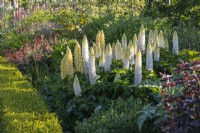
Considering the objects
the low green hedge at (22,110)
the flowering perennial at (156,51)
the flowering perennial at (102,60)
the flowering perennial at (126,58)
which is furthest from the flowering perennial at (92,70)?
the flowering perennial at (156,51)

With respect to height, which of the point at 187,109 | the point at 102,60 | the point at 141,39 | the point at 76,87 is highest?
the point at 141,39

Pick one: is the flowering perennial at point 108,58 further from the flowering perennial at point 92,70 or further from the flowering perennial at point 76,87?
the flowering perennial at point 76,87

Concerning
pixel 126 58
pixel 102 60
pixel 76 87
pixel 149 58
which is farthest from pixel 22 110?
pixel 149 58

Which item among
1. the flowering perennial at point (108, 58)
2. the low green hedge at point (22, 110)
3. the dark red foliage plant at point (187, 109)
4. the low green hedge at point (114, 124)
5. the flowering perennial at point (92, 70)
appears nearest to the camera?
the dark red foliage plant at point (187, 109)

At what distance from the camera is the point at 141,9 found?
13.0 metres

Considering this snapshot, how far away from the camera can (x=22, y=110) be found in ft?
16.8

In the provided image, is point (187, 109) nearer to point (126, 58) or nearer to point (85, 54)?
point (126, 58)

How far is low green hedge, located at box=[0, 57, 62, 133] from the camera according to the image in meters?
4.54

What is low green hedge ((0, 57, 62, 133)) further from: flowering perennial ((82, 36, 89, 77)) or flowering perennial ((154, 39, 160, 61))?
flowering perennial ((154, 39, 160, 61))

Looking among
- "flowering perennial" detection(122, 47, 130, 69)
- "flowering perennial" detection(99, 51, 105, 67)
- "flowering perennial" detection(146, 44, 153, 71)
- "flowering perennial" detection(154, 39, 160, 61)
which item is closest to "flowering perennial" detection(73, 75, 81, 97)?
"flowering perennial" detection(99, 51, 105, 67)

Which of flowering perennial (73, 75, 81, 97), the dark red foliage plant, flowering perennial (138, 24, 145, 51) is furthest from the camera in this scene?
flowering perennial (138, 24, 145, 51)

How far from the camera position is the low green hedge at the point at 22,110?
14.9ft

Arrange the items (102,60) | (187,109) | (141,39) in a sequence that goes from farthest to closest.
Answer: (141,39), (102,60), (187,109)

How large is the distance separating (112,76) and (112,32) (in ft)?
11.0
